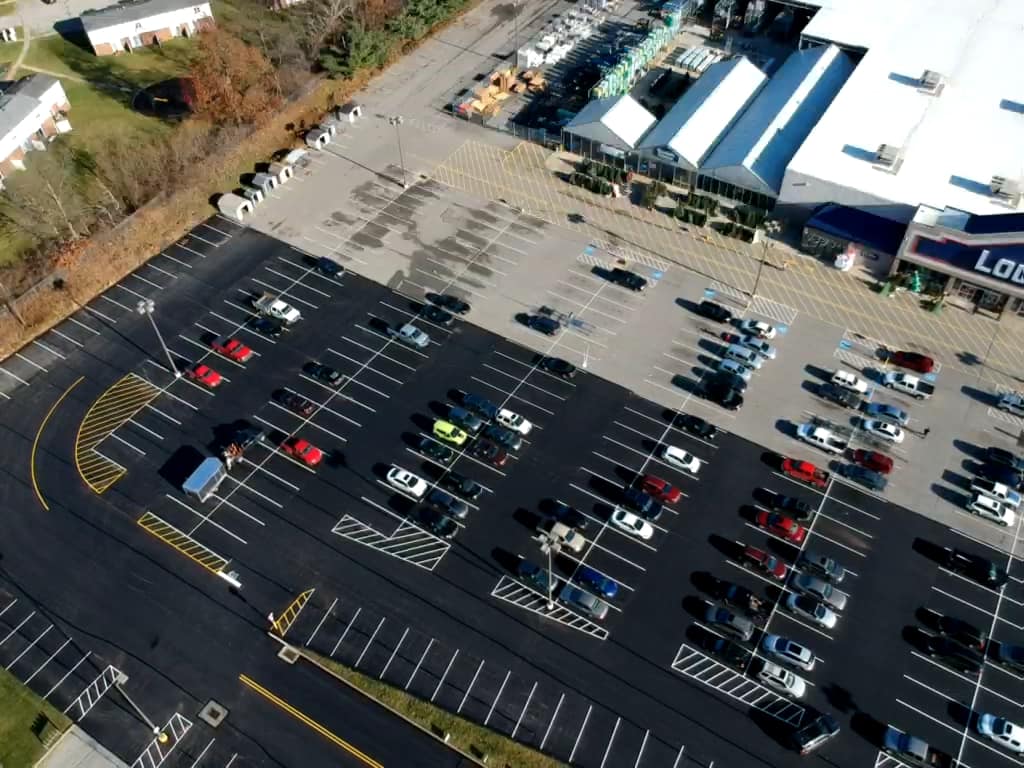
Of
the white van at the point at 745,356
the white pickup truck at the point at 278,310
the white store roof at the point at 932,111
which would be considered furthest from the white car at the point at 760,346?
the white pickup truck at the point at 278,310

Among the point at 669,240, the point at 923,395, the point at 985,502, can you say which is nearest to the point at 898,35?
the point at 669,240

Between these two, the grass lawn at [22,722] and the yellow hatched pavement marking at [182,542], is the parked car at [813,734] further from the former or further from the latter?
the grass lawn at [22,722]

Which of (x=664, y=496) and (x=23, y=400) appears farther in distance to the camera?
(x=23, y=400)

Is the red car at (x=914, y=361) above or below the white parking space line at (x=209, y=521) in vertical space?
above

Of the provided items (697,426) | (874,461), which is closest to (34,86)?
(697,426)

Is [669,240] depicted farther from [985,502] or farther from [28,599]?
[28,599]
